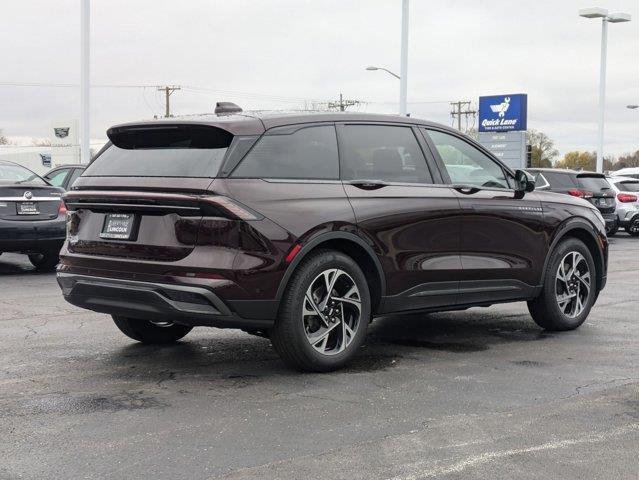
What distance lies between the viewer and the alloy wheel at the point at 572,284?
7793mm

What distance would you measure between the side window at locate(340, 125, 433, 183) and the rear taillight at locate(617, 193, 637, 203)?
58.3 ft

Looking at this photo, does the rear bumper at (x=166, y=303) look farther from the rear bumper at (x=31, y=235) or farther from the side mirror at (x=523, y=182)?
the rear bumper at (x=31, y=235)

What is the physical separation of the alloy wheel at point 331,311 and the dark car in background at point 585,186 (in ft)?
45.6

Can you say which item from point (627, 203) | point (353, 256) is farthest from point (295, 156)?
point (627, 203)

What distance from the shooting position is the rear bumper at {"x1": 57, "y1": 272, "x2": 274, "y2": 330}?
542 centimetres

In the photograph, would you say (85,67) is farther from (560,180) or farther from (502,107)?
(502,107)

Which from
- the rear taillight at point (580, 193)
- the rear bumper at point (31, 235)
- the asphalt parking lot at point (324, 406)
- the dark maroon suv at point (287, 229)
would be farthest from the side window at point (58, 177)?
the rear taillight at point (580, 193)

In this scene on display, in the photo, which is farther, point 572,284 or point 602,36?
point 602,36

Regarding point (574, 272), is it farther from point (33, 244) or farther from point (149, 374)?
point (33, 244)

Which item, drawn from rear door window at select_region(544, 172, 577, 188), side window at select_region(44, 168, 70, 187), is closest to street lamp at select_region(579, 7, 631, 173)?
rear door window at select_region(544, 172, 577, 188)

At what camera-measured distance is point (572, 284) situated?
7891 millimetres

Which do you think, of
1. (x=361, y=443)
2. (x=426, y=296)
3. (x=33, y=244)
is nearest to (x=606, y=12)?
(x=33, y=244)

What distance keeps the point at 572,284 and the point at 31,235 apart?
279 inches

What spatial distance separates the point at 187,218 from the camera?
5.48 metres
